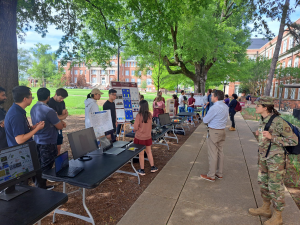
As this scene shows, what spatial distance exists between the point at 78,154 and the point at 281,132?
3156 millimetres

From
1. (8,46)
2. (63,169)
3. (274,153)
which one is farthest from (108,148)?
(8,46)

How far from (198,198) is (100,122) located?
2592mm

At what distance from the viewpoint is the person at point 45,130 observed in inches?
127

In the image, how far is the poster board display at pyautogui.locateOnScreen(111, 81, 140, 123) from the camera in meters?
7.10

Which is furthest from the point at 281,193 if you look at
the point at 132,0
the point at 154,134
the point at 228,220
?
the point at 132,0

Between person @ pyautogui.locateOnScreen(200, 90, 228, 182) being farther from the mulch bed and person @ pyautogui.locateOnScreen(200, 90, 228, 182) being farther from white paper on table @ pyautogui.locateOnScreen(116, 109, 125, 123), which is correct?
white paper on table @ pyautogui.locateOnScreen(116, 109, 125, 123)

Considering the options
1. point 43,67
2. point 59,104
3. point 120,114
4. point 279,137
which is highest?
point 43,67

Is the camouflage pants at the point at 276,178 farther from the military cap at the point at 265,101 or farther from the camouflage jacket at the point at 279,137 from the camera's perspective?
the military cap at the point at 265,101

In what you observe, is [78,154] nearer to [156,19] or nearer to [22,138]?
[22,138]

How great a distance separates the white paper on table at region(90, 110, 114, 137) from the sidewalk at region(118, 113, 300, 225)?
5.32 feet

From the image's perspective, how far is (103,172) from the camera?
9.18ft

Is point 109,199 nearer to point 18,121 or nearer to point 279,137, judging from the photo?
point 18,121

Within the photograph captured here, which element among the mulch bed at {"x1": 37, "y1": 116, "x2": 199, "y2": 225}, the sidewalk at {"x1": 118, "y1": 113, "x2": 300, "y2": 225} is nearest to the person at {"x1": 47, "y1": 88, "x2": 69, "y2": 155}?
the mulch bed at {"x1": 37, "y1": 116, "x2": 199, "y2": 225}

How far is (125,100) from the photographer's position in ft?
24.1
